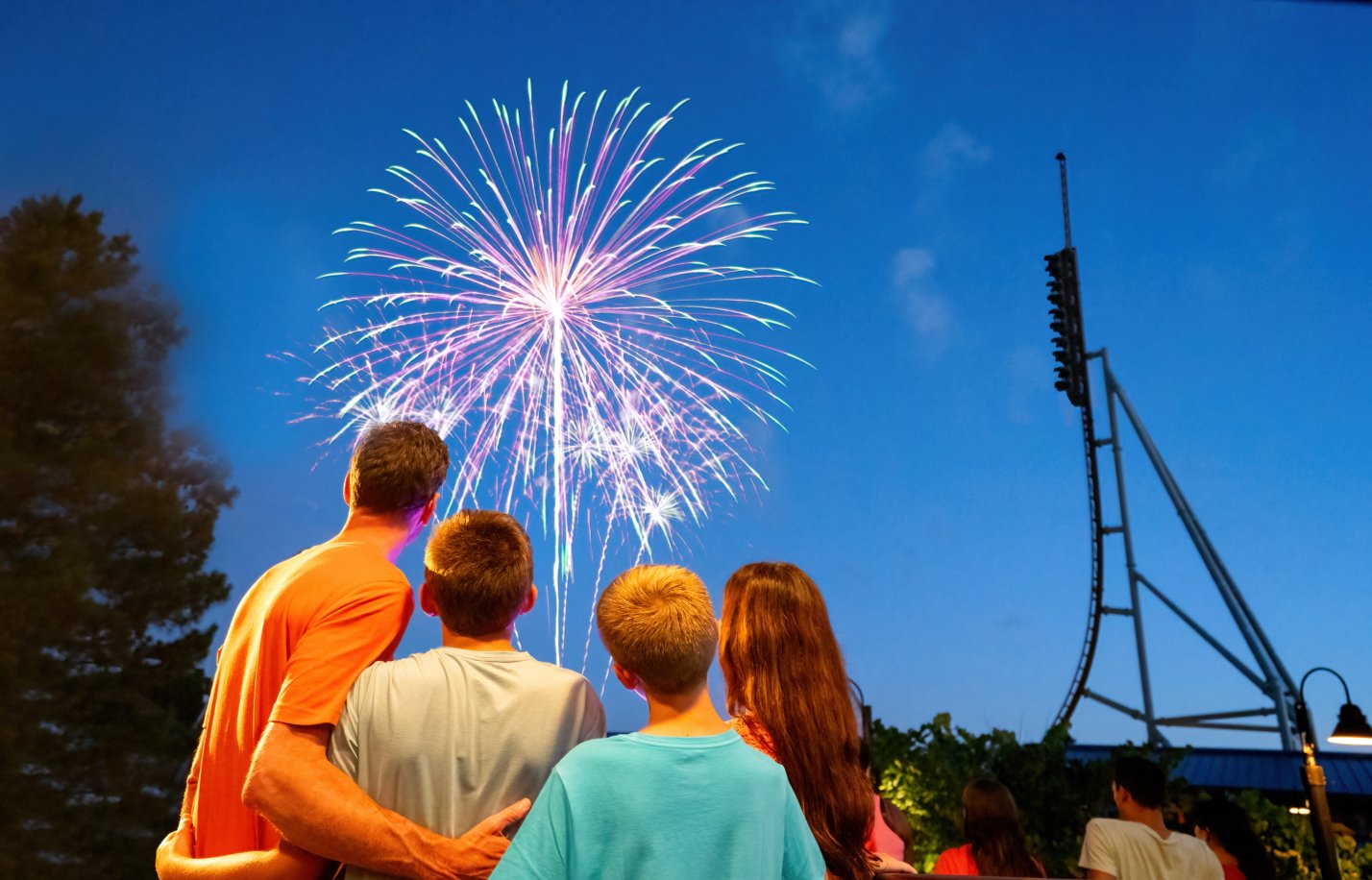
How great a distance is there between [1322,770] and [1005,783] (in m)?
2.55

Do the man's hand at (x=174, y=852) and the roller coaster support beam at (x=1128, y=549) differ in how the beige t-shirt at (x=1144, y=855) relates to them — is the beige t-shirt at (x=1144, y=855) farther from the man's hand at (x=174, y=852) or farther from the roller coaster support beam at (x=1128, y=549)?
the roller coaster support beam at (x=1128, y=549)

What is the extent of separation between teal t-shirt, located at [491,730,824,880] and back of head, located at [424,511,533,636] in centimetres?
58

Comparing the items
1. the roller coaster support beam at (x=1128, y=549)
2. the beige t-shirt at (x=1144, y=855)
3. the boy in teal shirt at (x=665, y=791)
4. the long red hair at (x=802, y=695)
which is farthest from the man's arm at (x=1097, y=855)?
the roller coaster support beam at (x=1128, y=549)

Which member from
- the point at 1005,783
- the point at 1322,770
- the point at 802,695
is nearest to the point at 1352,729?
the point at 1322,770

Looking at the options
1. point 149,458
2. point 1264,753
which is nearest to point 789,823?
point 1264,753

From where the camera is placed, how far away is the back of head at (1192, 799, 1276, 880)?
5.94 m

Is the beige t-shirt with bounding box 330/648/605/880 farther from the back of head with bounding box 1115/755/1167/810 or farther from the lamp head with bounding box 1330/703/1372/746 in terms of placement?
the lamp head with bounding box 1330/703/1372/746

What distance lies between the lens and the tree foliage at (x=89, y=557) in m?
19.3

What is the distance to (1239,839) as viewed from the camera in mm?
6020

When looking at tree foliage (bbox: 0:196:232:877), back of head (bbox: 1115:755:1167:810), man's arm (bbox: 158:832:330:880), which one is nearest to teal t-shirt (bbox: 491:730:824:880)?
man's arm (bbox: 158:832:330:880)

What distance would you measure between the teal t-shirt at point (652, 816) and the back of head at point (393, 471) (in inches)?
39.4

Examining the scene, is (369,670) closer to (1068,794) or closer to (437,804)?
(437,804)

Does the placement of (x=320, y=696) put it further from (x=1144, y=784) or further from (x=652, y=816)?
(x=1144, y=784)

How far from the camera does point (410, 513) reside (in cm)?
285
